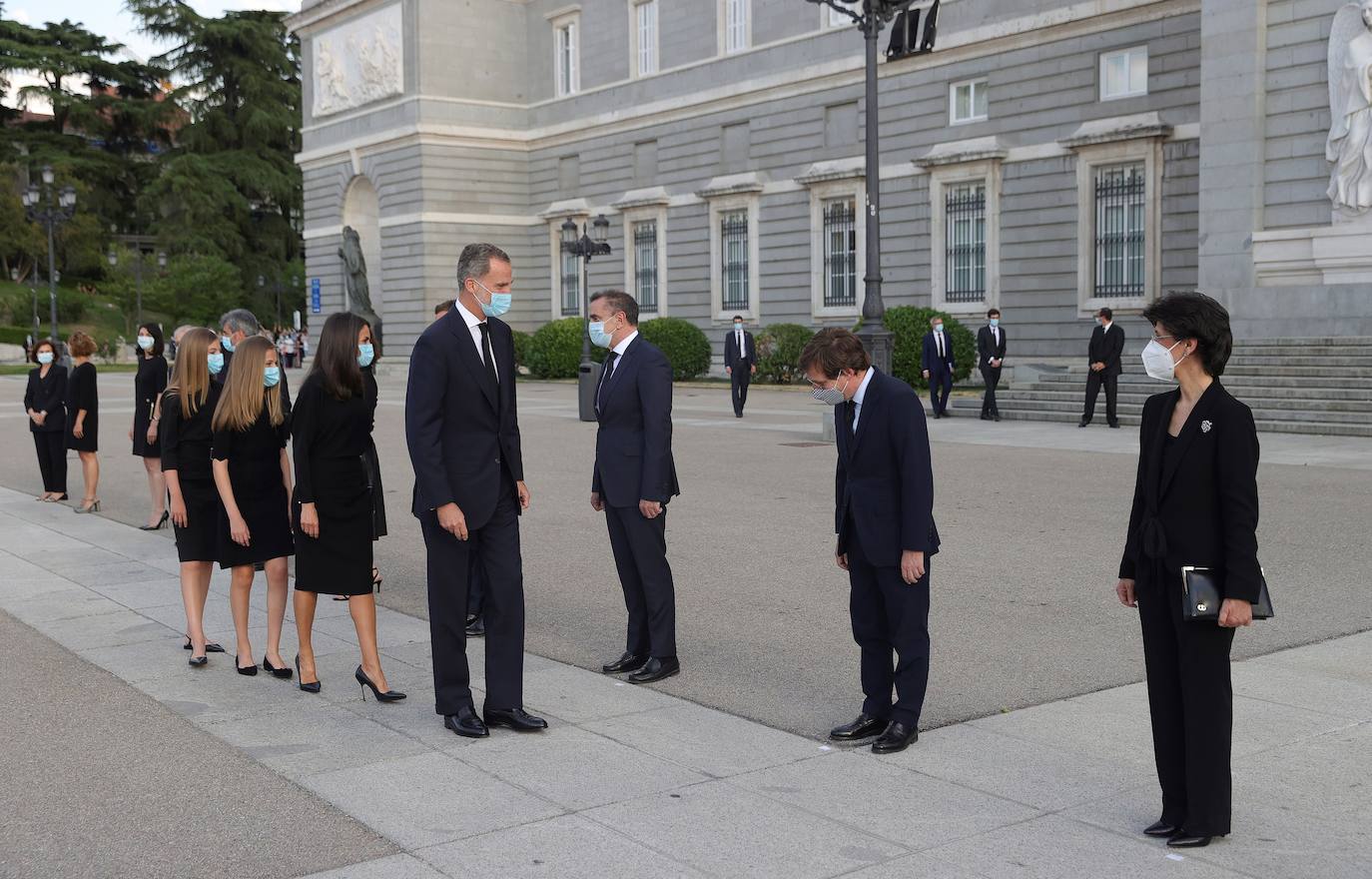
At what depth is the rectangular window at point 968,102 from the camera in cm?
3278

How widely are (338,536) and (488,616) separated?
92 centimetres

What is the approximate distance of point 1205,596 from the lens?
15.0ft

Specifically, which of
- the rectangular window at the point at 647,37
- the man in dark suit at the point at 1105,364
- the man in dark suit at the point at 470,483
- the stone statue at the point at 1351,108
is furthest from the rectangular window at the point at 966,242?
the man in dark suit at the point at 470,483

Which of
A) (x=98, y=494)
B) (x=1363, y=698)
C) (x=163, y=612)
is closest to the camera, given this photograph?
(x=1363, y=698)

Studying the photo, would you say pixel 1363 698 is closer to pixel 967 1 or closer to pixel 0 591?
pixel 0 591

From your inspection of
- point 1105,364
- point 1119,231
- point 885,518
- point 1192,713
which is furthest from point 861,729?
point 1119,231

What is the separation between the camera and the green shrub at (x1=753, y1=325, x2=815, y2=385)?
35062 millimetres

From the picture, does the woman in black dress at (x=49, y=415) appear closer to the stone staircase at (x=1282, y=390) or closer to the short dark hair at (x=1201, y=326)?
the short dark hair at (x=1201, y=326)

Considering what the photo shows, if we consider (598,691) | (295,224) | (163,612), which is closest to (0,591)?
(163,612)

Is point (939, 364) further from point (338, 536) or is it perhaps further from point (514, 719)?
point (514, 719)

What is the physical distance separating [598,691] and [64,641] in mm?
3364

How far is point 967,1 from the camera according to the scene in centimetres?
3275

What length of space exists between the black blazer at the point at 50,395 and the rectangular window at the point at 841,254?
24.3 metres

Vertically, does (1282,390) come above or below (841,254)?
below
